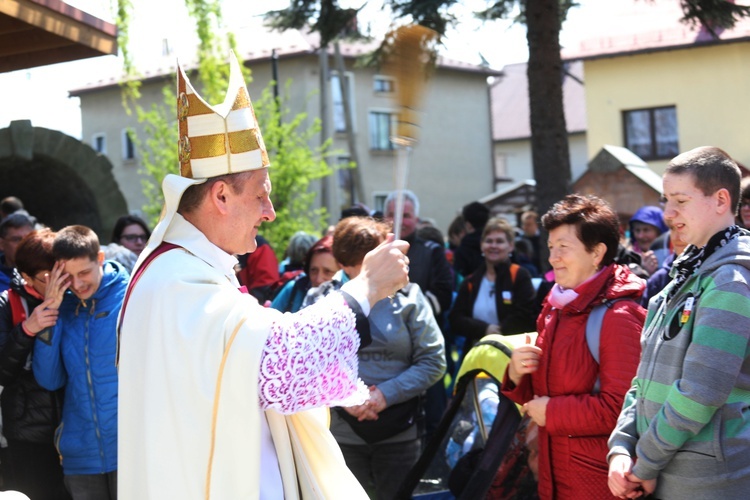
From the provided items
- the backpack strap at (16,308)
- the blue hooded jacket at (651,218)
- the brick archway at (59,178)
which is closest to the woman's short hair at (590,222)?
the backpack strap at (16,308)

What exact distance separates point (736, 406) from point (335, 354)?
1407 mm

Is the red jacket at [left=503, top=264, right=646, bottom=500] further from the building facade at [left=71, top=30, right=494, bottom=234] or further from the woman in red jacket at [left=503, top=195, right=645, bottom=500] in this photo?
the building facade at [left=71, top=30, right=494, bottom=234]

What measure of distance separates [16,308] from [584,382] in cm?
314

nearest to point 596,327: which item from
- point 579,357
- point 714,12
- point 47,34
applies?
point 579,357

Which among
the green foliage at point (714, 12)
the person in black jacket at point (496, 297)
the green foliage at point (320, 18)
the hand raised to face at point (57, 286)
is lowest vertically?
the person in black jacket at point (496, 297)

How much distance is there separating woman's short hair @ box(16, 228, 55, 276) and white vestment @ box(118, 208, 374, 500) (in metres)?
2.36

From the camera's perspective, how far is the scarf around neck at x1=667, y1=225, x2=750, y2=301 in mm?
3232

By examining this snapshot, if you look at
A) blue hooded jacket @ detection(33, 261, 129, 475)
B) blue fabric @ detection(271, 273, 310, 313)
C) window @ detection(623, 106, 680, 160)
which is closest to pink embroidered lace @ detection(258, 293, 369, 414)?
blue hooded jacket @ detection(33, 261, 129, 475)

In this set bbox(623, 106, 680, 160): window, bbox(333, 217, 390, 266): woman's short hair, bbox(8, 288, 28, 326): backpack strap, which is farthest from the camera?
bbox(623, 106, 680, 160): window

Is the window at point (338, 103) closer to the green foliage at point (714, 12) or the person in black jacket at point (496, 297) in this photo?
the green foliage at point (714, 12)

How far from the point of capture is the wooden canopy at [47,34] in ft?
17.5

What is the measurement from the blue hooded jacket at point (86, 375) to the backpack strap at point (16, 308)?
0.33m

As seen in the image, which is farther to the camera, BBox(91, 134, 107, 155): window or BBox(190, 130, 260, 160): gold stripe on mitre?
BBox(91, 134, 107, 155): window

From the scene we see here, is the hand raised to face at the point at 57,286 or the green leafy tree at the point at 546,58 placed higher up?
the green leafy tree at the point at 546,58
